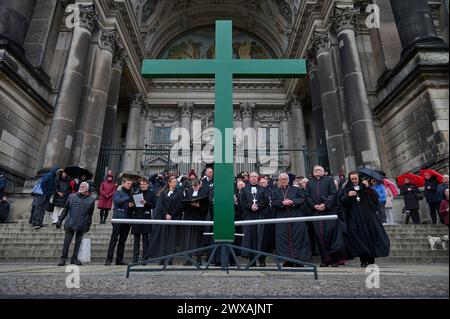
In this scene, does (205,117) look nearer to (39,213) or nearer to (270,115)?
(270,115)

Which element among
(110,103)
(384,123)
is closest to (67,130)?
(110,103)

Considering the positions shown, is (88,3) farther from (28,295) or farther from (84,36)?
(28,295)

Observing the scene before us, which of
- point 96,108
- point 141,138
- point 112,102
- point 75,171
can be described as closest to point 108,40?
point 112,102

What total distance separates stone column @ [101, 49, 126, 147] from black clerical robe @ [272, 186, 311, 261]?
11.8 metres

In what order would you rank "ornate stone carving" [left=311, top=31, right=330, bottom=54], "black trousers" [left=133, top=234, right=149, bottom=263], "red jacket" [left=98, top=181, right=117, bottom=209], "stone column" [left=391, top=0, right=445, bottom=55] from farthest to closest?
"ornate stone carving" [left=311, top=31, right=330, bottom=54]
"stone column" [left=391, top=0, right=445, bottom=55]
"red jacket" [left=98, top=181, right=117, bottom=209]
"black trousers" [left=133, top=234, right=149, bottom=263]

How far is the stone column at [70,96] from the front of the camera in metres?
11.8

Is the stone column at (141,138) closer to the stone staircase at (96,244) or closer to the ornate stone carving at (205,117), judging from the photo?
the ornate stone carving at (205,117)

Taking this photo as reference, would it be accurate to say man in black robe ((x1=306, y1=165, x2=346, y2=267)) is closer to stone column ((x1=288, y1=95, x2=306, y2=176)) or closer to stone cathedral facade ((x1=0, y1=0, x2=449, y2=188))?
stone cathedral facade ((x1=0, y1=0, x2=449, y2=188))

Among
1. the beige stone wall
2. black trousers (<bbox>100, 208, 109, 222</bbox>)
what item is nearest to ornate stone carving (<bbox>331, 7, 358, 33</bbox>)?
black trousers (<bbox>100, 208, 109, 222</bbox>)

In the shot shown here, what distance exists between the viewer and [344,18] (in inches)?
550

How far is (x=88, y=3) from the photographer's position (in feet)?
45.8

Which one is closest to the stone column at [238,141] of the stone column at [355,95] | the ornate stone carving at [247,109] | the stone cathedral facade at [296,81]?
the ornate stone carving at [247,109]

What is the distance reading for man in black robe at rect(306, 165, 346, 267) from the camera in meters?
5.54

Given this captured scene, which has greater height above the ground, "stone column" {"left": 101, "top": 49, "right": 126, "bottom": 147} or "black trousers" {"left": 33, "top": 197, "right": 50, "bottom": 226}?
"stone column" {"left": 101, "top": 49, "right": 126, "bottom": 147}
